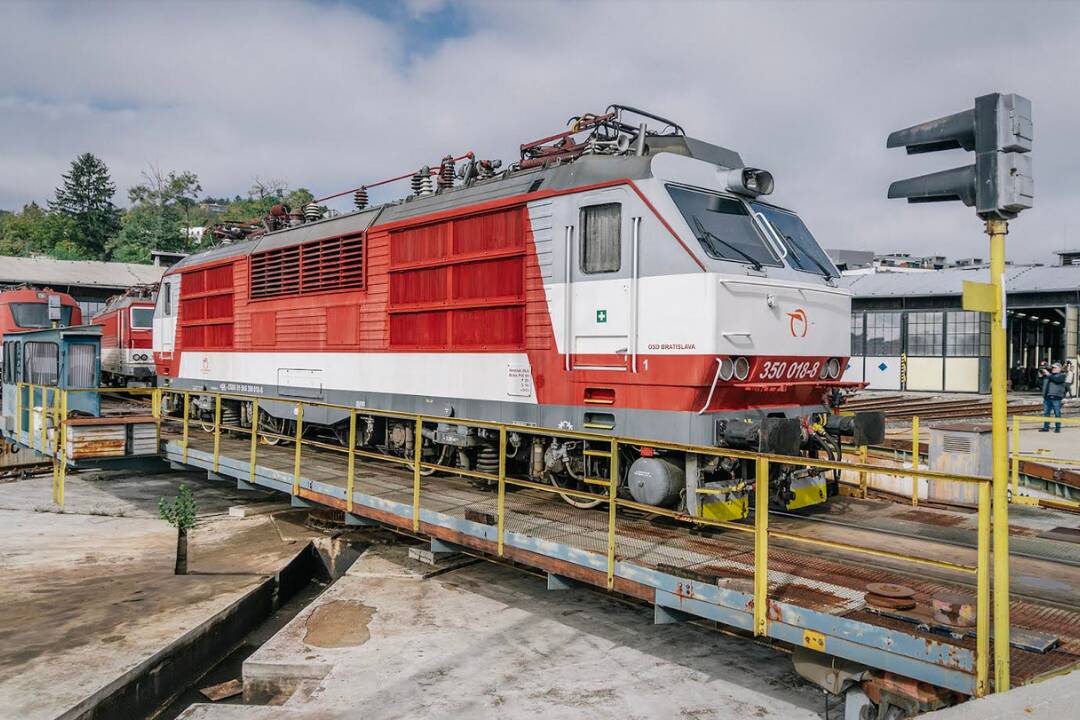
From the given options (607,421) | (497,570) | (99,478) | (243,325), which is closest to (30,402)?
(99,478)

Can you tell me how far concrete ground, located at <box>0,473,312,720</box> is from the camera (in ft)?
22.4

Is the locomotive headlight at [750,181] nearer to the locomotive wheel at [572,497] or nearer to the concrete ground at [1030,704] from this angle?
the locomotive wheel at [572,497]

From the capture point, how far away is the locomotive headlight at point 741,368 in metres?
7.21

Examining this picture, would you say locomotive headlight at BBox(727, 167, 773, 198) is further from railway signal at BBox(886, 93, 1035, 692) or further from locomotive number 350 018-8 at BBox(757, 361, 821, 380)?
railway signal at BBox(886, 93, 1035, 692)

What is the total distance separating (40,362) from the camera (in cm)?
1580

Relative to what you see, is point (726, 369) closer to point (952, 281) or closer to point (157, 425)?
point (157, 425)

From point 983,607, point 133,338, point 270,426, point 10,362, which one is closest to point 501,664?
point 983,607

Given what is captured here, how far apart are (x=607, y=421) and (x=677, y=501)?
1.06m

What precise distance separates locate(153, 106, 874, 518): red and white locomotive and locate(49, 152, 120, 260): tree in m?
90.3

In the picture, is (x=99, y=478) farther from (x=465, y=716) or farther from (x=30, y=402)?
(x=465, y=716)

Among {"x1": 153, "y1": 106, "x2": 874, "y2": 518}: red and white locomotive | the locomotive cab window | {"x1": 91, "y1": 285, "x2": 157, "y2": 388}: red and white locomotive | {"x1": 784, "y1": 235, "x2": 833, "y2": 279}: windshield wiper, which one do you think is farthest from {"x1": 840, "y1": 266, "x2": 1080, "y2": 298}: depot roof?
{"x1": 91, "y1": 285, "x2": 157, "y2": 388}: red and white locomotive

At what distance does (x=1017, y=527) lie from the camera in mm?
8180

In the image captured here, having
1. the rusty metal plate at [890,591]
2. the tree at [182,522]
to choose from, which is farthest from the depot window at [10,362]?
the rusty metal plate at [890,591]

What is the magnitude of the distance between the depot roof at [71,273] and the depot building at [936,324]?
37.6 metres
